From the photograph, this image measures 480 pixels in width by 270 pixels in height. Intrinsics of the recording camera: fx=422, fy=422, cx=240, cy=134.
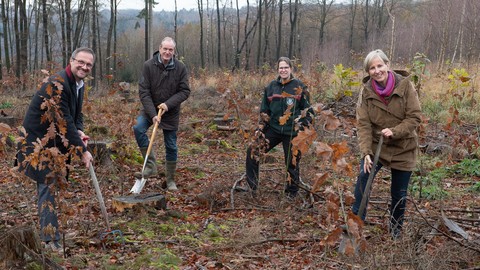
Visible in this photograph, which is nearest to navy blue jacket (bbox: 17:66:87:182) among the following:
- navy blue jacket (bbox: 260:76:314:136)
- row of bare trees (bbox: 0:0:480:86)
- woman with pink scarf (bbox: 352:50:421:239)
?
navy blue jacket (bbox: 260:76:314:136)

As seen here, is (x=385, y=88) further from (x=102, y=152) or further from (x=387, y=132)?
(x=102, y=152)

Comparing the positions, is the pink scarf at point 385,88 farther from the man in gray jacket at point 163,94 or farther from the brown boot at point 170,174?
the brown boot at point 170,174

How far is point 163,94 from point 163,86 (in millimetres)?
102

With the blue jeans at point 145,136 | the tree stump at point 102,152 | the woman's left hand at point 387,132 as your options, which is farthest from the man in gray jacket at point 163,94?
the woman's left hand at point 387,132

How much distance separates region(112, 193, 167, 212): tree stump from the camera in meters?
4.40

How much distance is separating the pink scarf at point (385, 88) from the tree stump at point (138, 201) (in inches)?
99.8

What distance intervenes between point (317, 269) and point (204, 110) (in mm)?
10375

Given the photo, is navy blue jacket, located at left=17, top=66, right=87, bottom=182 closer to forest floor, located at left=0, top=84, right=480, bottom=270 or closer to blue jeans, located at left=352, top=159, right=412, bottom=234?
forest floor, located at left=0, top=84, right=480, bottom=270

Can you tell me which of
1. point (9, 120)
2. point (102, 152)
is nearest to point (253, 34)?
point (9, 120)

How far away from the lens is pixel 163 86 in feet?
17.7

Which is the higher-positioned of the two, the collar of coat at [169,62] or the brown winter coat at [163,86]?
the collar of coat at [169,62]

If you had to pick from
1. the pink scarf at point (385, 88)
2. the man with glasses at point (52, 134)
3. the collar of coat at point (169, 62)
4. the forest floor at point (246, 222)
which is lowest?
the forest floor at point (246, 222)

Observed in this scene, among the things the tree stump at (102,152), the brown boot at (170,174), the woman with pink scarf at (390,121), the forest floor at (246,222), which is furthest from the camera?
the tree stump at (102,152)

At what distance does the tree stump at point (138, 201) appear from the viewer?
440cm
